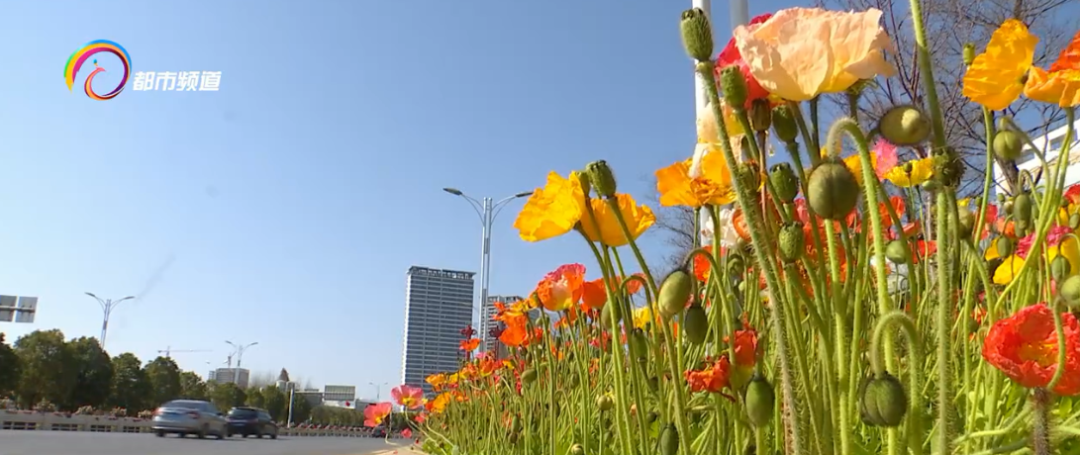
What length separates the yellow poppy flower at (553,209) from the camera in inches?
28.6

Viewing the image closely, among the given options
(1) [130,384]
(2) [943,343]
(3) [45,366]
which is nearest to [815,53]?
(2) [943,343]

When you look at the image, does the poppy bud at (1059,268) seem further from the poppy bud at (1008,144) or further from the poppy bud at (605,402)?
Result: the poppy bud at (605,402)

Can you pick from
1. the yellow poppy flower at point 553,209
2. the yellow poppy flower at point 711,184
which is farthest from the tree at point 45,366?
the yellow poppy flower at point 711,184

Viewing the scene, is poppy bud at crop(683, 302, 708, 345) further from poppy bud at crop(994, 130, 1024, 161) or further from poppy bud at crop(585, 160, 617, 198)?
poppy bud at crop(994, 130, 1024, 161)

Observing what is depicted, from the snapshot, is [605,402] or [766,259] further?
[605,402]

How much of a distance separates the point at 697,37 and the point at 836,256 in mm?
145

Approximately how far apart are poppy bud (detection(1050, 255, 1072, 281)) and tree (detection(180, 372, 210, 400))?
41.4 m

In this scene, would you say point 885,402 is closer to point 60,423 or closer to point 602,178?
point 602,178

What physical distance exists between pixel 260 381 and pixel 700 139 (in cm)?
6022

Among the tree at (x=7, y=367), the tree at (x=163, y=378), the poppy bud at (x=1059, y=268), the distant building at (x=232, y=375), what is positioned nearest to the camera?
the poppy bud at (x=1059, y=268)

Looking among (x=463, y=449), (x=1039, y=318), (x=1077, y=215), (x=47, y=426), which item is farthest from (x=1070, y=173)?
(x=47, y=426)

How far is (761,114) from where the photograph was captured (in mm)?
529

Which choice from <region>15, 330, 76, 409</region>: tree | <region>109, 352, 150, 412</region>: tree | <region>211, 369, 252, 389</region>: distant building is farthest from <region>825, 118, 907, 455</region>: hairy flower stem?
<region>211, 369, 252, 389</region>: distant building

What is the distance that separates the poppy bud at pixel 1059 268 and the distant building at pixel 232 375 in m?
58.8
